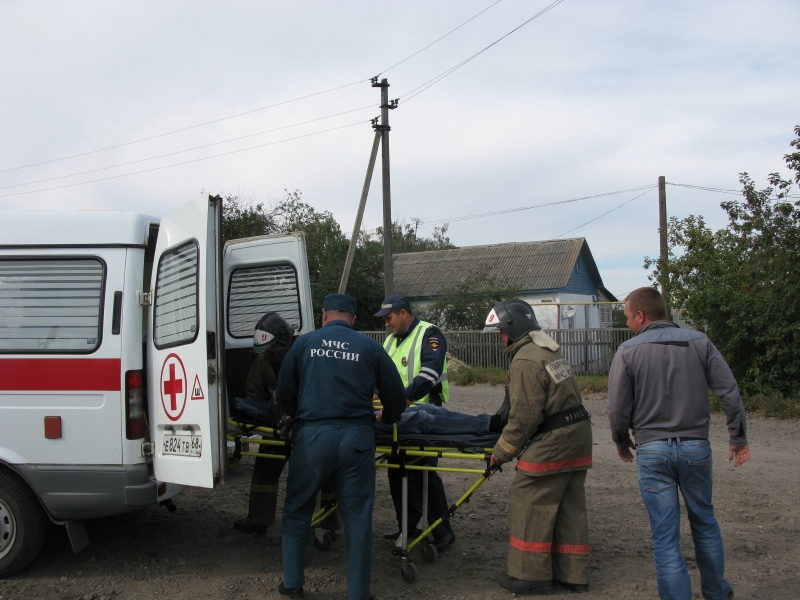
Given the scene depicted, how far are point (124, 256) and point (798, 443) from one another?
9.45 meters

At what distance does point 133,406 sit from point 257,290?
2.34 m

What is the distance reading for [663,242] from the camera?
1972cm

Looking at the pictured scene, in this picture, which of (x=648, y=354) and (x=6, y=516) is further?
(x=6, y=516)

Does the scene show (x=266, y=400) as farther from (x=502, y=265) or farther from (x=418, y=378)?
(x=502, y=265)

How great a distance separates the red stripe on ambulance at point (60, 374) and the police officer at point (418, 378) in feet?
6.65

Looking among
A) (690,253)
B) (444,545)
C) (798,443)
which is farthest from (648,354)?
(690,253)

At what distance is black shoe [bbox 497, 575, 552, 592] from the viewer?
15.0 ft

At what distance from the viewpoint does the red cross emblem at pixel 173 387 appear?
14.6ft

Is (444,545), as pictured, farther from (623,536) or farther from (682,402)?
(682,402)

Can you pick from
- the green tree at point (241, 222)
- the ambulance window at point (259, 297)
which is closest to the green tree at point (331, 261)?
the green tree at point (241, 222)

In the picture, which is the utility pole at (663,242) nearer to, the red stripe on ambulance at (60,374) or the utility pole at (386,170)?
the utility pole at (386,170)

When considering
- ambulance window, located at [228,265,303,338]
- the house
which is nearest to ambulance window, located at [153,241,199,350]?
ambulance window, located at [228,265,303,338]

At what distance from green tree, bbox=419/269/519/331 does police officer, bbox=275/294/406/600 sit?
19403mm

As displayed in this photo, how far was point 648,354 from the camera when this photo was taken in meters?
4.18
